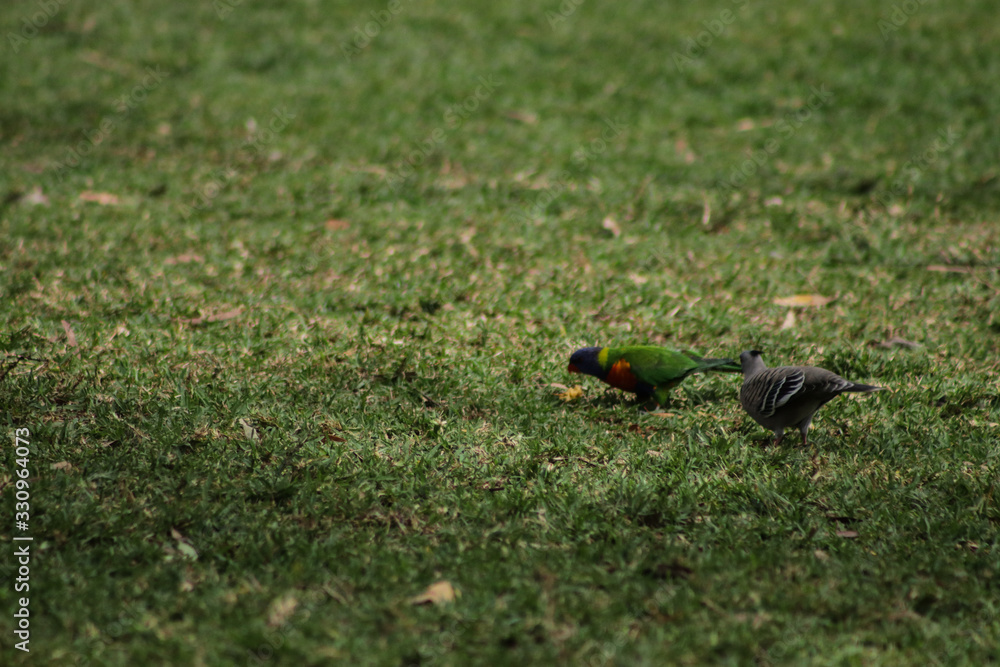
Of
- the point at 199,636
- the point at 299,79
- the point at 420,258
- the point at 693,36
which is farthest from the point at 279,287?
the point at 693,36

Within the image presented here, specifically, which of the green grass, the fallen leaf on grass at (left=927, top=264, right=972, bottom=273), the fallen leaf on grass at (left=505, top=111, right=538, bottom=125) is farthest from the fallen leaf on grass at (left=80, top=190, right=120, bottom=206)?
the fallen leaf on grass at (left=927, top=264, right=972, bottom=273)

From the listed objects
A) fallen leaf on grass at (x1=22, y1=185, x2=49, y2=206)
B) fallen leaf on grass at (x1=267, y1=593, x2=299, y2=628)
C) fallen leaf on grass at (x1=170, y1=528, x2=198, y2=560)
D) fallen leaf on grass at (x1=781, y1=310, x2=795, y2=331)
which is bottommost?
fallen leaf on grass at (x1=22, y1=185, x2=49, y2=206)

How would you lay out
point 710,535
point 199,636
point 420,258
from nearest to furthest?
point 199,636 → point 710,535 → point 420,258

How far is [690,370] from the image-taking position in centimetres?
481

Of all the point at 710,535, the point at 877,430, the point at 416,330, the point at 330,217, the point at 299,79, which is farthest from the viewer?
the point at 299,79

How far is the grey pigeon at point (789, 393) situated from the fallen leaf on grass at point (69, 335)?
12.1ft

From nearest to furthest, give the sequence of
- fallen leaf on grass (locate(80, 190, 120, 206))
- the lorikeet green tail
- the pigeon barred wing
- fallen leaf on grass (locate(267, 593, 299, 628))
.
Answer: fallen leaf on grass (locate(267, 593, 299, 628)) → the pigeon barred wing → the lorikeet green tail → fallen leaf on grass (locate(80, 190, 120, 206))

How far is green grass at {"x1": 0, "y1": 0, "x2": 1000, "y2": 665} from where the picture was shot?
3352 mm

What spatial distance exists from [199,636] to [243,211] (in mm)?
4907

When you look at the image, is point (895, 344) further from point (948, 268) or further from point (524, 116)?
point (524, 116)

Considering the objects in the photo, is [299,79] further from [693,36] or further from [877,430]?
[877,430]

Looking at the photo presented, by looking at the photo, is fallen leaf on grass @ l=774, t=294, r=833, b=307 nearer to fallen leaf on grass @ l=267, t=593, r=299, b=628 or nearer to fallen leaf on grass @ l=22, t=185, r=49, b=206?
fallen leaf on grass @ l=267, t=593, r=299, b=628

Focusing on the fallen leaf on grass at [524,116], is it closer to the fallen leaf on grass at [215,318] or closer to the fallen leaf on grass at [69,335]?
the fallen leaf on grass at [215,318]

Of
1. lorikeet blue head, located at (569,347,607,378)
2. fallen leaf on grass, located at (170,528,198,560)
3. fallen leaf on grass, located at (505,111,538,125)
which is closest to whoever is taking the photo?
fallen leaf on grass, located at (170,528,198,560)
